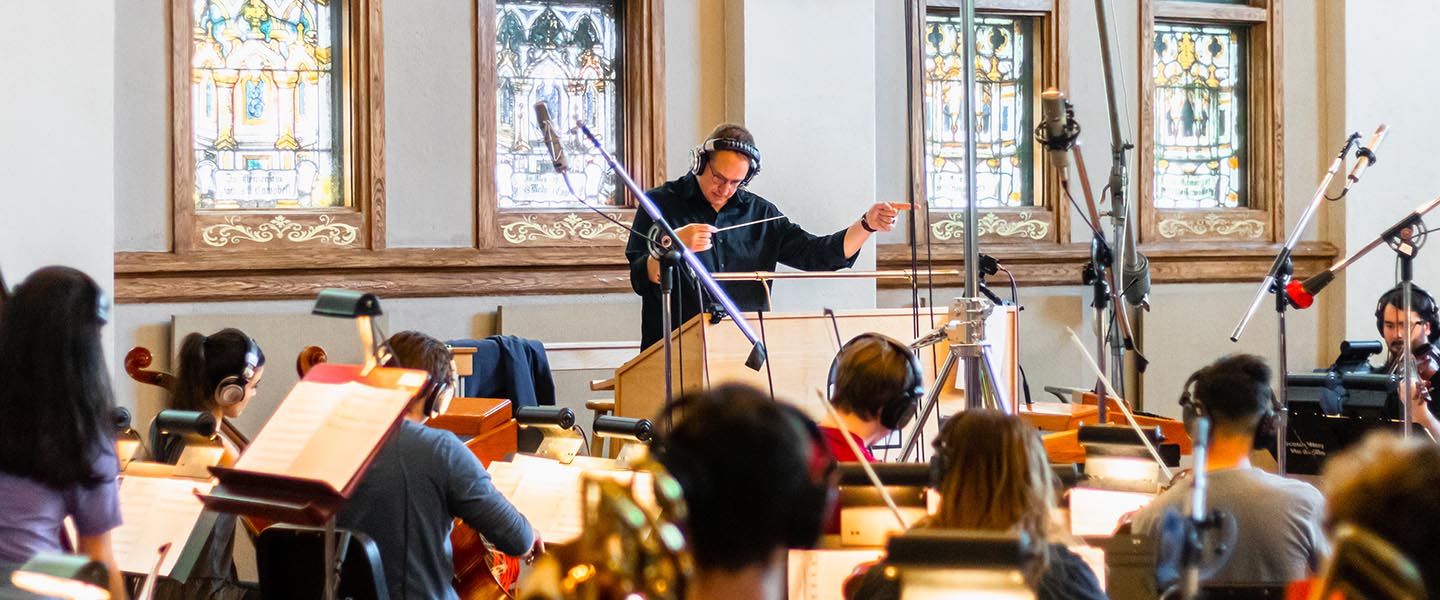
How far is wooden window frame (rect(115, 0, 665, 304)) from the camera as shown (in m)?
5.97

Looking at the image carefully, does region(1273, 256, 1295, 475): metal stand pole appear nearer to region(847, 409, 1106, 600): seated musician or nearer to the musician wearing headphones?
the musician wearing headphones

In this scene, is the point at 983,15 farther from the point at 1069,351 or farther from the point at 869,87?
the point at 1069,351

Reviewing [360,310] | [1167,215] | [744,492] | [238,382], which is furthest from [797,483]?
[1167,215]

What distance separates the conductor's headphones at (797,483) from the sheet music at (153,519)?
1.77m

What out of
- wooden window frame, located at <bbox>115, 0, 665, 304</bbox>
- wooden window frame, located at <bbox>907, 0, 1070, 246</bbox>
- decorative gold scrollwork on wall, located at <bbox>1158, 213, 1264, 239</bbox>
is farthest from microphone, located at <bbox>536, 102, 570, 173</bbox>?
decorative gold scrollwork on wall, located at <bbox>1158, 213, 1264, 239</bbox>

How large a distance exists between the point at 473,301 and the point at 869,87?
6.26 ft

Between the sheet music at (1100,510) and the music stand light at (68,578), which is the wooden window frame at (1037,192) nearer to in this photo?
the sheet music at (1100,510)

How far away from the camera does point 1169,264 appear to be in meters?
7.59

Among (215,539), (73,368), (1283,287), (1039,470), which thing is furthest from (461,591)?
(1283,287)

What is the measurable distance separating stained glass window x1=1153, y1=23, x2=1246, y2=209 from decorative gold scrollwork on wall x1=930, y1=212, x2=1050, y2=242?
76 cm

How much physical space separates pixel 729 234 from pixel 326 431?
2764 mm

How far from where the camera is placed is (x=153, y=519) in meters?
2.96

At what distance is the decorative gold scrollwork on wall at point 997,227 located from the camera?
23.8 feet

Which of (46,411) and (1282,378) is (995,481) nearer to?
(46,411)
